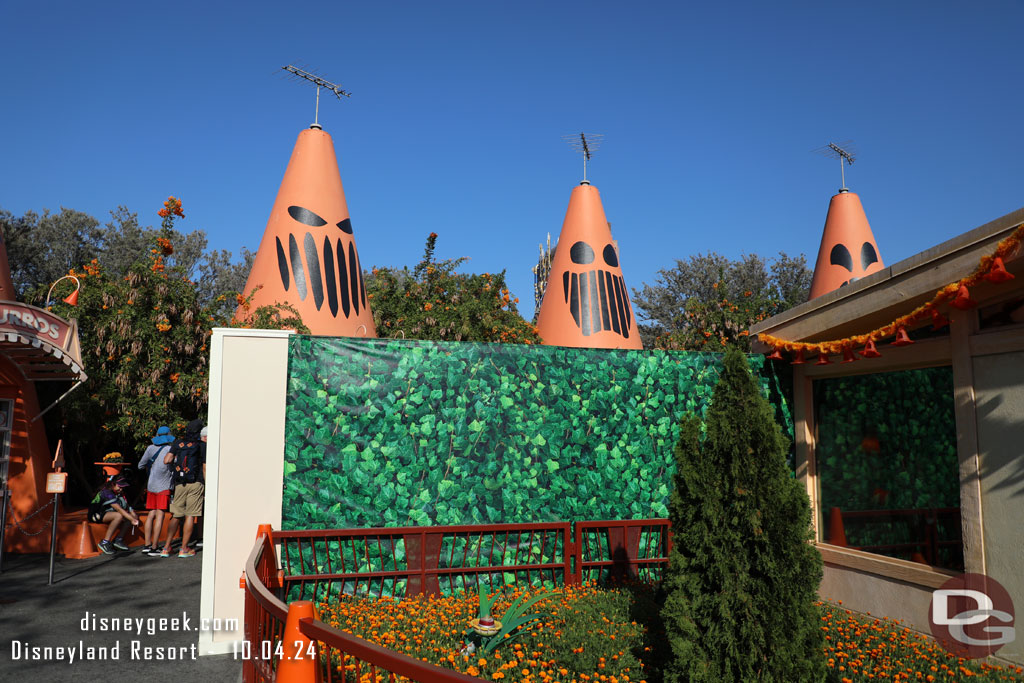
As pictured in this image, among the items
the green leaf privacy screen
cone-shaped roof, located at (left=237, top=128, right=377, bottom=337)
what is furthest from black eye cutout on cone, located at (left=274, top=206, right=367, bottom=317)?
the green leaf privacy screen

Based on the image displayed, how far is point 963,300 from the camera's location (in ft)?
14.8

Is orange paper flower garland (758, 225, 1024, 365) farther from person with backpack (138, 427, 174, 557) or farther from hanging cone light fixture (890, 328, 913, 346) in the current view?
person with backpack (138, 427, 174, 557)

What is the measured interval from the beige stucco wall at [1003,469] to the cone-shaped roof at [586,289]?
715cm

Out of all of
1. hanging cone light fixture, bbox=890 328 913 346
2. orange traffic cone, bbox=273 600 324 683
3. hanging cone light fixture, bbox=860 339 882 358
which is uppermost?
hanging cone light fixture, bbox=890 328 913 346

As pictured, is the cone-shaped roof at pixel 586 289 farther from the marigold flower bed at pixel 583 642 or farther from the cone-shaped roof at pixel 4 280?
the cone-shaped roof at pixel 4 280

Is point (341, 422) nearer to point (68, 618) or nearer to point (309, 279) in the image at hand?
point (68, 618)

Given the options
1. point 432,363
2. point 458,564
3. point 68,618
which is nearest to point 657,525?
point 458,564

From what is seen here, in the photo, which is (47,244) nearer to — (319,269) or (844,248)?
(319,269)

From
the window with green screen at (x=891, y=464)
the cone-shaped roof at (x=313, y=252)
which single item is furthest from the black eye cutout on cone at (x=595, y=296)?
the window with green screen at (x=891, y=464)

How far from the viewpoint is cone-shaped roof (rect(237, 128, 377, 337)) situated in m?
9.83

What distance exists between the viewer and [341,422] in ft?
18.9

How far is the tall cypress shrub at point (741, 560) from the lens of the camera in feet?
11.6

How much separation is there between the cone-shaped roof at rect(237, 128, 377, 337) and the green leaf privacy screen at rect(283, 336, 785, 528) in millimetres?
4153

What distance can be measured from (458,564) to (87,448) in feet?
30.7
